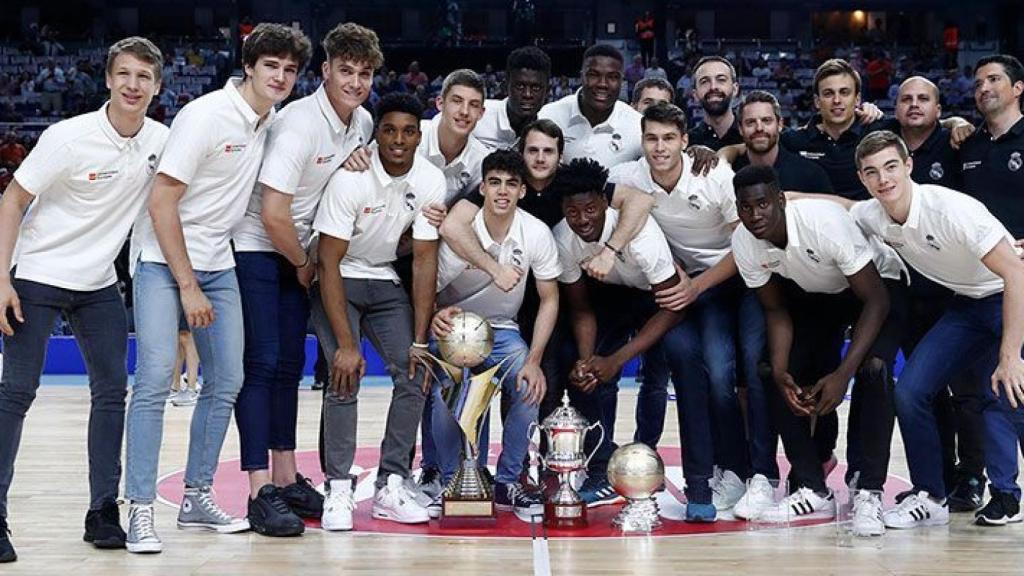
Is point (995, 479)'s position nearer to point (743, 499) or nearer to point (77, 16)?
point (743, 499)

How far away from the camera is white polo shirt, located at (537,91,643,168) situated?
6.36 m

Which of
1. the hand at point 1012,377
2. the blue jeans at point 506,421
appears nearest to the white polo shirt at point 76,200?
the blue jeans at point 506,421

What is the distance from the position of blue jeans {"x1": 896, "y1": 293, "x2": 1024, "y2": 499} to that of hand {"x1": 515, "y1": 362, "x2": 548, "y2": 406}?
1.49 m

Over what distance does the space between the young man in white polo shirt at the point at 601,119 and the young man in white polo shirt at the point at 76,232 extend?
2.15 metres

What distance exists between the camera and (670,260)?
5.76m

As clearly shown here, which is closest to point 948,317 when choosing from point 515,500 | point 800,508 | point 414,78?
point 800,508

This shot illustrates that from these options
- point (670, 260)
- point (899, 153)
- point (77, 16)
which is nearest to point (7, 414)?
point (670, 260)

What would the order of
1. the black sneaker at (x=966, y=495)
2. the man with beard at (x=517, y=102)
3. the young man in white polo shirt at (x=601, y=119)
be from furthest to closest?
the young man in white polo shirt at (x=601, y=119) → the man with beard at (x=517, y=102) → the black sneaker at (x=966, y=495)

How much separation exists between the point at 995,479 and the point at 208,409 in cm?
325

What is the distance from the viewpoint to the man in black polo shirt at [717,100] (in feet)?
21.1

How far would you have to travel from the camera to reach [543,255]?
5766mm

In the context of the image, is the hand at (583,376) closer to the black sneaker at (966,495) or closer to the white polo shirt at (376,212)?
the white polo shirt at (376,212)

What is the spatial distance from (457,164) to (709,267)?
122 cm

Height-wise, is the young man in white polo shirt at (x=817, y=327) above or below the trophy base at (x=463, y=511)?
above
